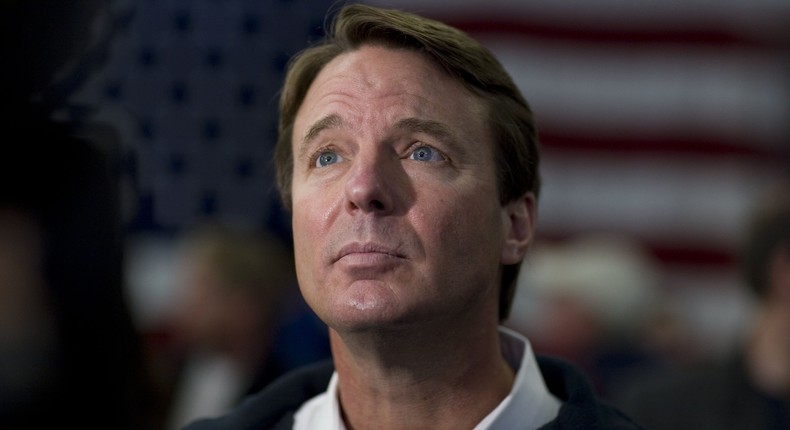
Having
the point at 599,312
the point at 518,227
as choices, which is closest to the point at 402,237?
the point at 518,227

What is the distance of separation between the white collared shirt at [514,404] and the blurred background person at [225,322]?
2033mm

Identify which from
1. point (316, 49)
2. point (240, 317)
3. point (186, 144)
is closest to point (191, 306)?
point (240, 317)

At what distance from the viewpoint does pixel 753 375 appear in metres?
4.24

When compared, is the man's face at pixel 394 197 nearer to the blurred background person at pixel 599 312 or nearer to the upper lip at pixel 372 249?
the upper lip at pixel 372 249

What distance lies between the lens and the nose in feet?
8.19

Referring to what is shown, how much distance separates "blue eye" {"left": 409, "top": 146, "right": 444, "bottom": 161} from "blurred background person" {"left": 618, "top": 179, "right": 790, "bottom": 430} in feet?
6.57

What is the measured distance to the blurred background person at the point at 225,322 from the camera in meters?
5.06

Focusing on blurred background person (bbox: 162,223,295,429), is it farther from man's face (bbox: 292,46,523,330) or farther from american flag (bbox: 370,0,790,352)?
american flag (bbox: 370,0,790,352)

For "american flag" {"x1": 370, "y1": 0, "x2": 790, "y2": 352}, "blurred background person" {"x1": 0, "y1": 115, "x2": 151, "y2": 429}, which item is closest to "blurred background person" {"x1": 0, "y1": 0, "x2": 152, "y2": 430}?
"blurred background person" {"x1": 0, "y1": 115, "x2": 151, "y2": 429}

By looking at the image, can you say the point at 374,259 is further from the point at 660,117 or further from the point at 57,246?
the point at 660,117

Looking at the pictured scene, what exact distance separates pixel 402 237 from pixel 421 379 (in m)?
0.34

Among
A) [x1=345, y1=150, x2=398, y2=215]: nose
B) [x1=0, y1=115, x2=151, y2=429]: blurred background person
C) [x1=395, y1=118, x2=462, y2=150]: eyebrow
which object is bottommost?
[x1=345, y1=150, x2=398, y2=215]: nose

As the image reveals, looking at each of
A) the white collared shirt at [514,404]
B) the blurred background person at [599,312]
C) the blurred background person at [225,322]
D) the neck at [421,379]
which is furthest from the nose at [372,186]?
the blurred background person at [599,312]

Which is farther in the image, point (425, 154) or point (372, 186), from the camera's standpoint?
point (425, 154)
